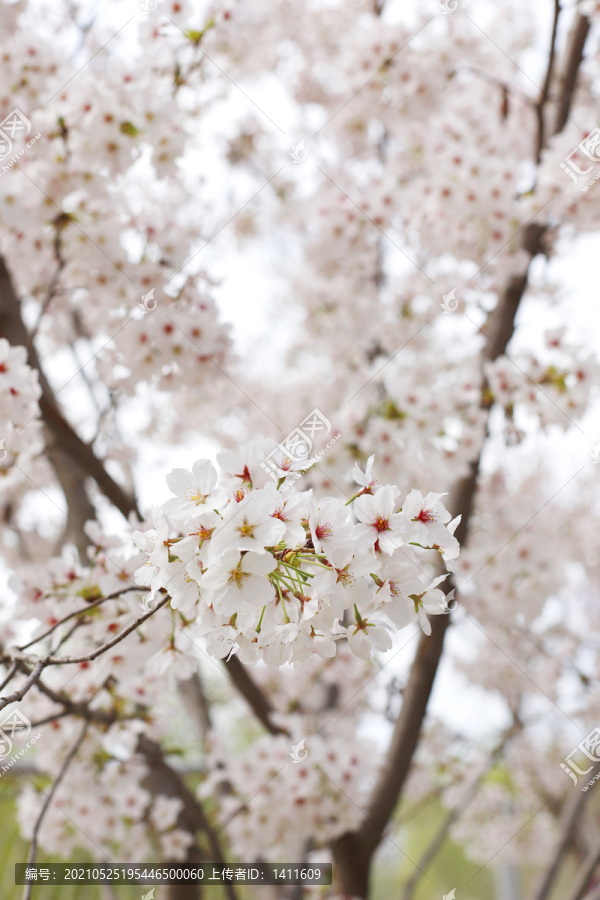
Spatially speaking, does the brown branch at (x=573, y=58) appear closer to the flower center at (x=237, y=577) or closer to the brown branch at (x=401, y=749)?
the brown branch at (x=401, y=749)

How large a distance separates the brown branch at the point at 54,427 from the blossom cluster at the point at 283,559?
1.17 m

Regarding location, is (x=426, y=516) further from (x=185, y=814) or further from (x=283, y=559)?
(x=185, y=814)

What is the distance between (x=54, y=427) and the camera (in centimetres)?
220

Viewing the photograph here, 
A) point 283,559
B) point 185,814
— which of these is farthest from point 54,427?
point 185,814

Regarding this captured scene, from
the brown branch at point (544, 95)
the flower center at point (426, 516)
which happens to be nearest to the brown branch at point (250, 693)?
the flower center at point (426, 516)

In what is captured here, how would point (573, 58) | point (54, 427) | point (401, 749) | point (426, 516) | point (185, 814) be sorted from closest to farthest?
point (426, 516)
point (54, 427)
point (401, 749)
point (185, 814)
point (573, 58)

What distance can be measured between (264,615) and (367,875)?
216 centimetres

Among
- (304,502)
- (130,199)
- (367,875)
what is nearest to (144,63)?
(130,199)

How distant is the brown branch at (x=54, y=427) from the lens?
7.22 feet

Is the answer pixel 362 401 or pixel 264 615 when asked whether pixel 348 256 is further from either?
pixel 264 615
